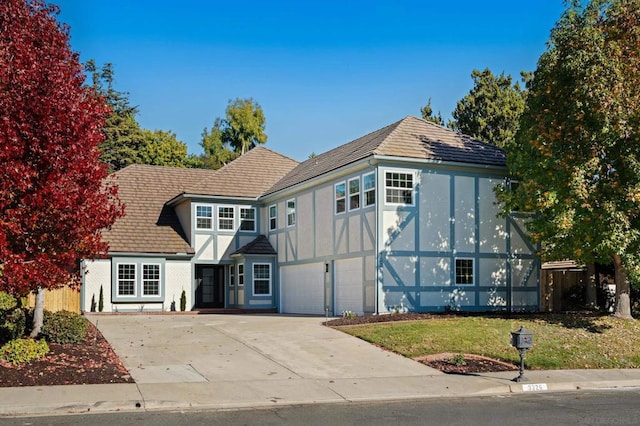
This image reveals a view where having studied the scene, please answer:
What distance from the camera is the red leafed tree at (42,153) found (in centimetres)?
1366

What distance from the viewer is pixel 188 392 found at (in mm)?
13312

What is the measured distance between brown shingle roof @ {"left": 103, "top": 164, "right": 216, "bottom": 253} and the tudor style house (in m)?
0.08

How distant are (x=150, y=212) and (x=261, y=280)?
6.73 m

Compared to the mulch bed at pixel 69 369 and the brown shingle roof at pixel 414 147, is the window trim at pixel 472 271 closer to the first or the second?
the brown shingle roof at pixel 414 147

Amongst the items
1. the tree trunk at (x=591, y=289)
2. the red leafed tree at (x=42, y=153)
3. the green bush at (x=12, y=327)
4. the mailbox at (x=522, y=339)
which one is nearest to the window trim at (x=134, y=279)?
the green bush at (x=12, y=327)

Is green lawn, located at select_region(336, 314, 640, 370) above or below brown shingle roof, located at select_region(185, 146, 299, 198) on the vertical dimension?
below

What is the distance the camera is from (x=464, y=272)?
26781 mm

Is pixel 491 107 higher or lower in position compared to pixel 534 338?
higher

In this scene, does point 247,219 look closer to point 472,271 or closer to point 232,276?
point 232,276

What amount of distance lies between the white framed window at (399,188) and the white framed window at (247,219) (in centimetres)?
1128

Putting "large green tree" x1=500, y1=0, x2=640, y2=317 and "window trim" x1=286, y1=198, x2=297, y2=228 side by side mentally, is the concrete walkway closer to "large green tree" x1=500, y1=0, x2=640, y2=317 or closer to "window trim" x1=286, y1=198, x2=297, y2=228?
"large green tree" x1=500, y1=0, x2=640, y2=317

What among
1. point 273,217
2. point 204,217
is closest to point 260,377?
point 273,217

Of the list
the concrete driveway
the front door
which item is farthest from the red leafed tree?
the front door

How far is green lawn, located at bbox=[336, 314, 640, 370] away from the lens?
59.2 ft
